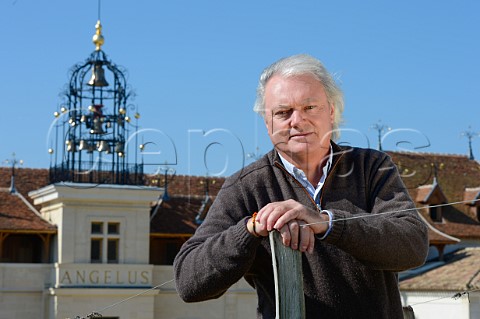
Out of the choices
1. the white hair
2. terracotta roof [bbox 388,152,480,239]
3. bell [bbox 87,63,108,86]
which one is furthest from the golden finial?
the white hair

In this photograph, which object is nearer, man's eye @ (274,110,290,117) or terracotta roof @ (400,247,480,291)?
man's eye @ (274,110,290,117)

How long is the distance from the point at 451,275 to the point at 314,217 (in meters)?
24.7

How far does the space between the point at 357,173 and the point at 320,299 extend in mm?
424

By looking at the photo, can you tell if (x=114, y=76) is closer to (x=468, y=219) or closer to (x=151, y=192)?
(x=151, y=192)

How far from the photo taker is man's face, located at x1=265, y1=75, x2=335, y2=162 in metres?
2.96

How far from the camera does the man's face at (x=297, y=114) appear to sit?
2957mm

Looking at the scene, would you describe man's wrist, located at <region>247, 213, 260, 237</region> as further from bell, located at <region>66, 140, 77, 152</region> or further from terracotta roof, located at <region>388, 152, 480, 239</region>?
terracotta roof, located at <region>388, 152, 480, 239</region>

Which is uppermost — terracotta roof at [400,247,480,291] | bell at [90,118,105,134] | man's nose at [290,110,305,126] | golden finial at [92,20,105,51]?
golden finial at [92,20,105,51]

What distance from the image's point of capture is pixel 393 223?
281 centimetres

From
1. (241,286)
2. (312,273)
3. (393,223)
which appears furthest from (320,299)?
(241,286)

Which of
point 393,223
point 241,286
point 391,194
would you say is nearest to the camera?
point 393,223

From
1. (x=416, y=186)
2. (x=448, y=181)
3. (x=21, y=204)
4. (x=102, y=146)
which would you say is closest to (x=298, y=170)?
(x=102, y=146)

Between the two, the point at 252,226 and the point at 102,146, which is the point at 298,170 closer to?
the point at 252,226

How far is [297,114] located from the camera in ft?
9.66
